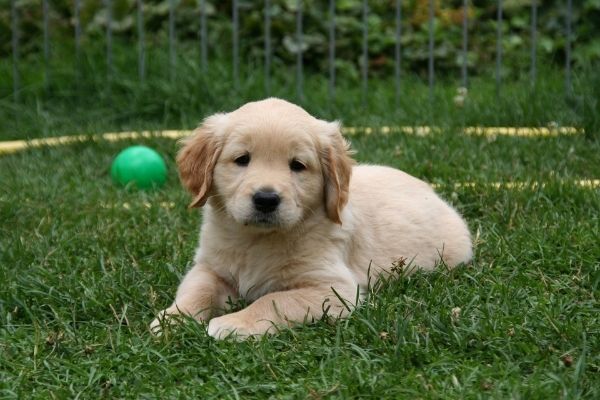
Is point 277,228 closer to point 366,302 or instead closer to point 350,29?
point 366,302

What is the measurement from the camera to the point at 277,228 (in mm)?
3934

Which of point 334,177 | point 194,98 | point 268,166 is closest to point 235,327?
point 268,166

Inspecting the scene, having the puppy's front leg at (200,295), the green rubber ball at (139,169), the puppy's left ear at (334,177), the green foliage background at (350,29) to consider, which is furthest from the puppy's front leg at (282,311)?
the green foliage background at (350,29)

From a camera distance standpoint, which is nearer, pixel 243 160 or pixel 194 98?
pixel 243 160

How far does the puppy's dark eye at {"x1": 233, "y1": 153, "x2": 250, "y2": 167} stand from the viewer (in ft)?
13.1

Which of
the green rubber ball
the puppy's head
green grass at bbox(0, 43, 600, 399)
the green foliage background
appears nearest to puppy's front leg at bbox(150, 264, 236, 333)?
green grass at bbox(0, 43, 600, 399)

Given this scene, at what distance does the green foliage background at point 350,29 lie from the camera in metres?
9.27

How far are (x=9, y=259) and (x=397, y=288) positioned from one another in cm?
172

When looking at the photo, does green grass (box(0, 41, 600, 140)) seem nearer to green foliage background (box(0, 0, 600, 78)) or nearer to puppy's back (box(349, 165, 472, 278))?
green foliage background (box(0, 0, 600, 78))

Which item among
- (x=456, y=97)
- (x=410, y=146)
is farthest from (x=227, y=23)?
(x=410, y=146)

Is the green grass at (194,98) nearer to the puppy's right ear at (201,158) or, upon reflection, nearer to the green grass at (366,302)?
the green grass at (366,302)

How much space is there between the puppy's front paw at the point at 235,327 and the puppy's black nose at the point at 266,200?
1.34ft

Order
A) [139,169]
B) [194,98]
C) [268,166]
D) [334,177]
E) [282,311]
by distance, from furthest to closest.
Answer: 1. [194,98]
2. [139,169]
3. [334,177]
4. [268,166]
5. [282,311]

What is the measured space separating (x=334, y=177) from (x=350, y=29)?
5792mm
